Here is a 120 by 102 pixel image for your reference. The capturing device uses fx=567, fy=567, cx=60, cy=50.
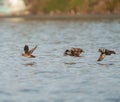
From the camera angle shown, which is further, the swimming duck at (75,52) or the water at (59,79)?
the swimming duck at (75,52)

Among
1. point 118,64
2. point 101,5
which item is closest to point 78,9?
point 101,5

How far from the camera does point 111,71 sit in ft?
94.7

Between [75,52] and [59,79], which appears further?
[75,52]

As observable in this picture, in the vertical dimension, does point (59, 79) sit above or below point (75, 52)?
below

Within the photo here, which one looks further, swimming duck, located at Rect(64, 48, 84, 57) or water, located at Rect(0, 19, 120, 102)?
swimming duck, located at Rect(64, 48, 84, 57)

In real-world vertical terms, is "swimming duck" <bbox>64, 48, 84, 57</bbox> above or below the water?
above

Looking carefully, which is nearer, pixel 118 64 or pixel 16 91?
pixel 16 91

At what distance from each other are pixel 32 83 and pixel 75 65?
22.4 ft

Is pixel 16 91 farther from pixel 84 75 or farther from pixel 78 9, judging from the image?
pixel 78 9

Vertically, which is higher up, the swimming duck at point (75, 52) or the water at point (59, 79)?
the swimming duck at point (75, 52)

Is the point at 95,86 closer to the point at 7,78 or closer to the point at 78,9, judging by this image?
the point at 7,78

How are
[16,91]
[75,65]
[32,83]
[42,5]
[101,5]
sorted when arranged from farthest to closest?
1. [42,5]
2. [101,5]
3. [75,65]
4. [32,83]
5. [16,91]

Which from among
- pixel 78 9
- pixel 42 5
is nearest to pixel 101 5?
pixel 78 9

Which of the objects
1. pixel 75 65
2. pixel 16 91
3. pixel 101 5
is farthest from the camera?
pixel 101 5
